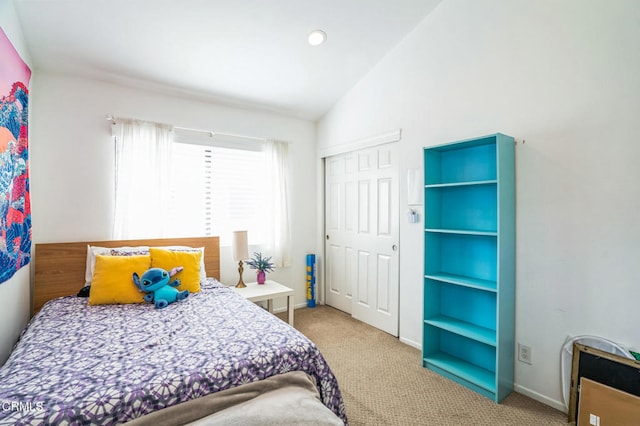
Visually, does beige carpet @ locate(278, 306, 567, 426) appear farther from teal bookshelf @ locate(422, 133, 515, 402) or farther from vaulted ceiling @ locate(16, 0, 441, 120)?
vaulted ceiling @ locate(16, 0, 441, 120)

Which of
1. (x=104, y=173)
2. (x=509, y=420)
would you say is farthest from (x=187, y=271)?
(x=509, y=420)

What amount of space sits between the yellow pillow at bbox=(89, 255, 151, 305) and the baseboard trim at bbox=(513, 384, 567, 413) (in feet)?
9.23

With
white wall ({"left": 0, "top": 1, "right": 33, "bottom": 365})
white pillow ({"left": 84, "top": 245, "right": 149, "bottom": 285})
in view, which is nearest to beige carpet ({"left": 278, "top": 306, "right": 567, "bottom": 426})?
white pillow ({"left": 84, "top": 245, "right": 149, "bottom": 285})

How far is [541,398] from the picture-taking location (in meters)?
2.04

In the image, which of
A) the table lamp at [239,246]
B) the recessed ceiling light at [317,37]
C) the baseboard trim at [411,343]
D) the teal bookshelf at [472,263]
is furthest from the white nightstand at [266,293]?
the recessed ceiling light at [317,37]

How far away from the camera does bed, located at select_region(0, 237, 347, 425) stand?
1133 mm

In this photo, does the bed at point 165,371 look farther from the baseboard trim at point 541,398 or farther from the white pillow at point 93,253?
the baseboard trim at point 541,398

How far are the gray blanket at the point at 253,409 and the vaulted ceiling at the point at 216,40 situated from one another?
8.20 ft

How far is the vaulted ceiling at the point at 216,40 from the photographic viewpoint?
7.20 feet

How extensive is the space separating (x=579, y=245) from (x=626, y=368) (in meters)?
0.69

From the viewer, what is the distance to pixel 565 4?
1942 mm

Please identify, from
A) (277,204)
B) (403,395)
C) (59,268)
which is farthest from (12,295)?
(403,395)

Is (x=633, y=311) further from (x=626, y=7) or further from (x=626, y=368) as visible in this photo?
(x=626, y=7)

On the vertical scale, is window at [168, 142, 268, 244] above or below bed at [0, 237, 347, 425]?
above
